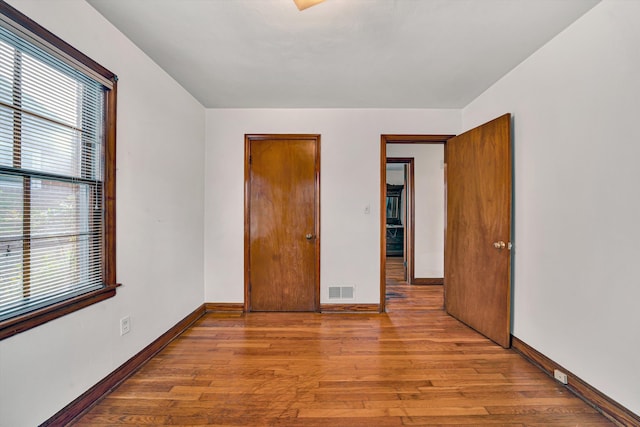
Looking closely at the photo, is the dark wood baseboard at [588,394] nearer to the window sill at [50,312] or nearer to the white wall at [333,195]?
the white wall at [333,195]

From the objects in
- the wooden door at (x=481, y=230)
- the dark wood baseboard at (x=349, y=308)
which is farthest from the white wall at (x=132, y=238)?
the wooden door at (x=481, y=230)

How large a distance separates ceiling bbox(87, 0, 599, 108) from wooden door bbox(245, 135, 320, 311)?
67cm

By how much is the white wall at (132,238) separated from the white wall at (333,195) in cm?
20

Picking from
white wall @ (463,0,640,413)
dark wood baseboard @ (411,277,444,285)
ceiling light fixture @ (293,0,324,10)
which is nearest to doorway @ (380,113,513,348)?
white wall @ (463,0,640,413)

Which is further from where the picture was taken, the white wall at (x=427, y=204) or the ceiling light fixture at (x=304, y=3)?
the white wall at (x=427, y=204)

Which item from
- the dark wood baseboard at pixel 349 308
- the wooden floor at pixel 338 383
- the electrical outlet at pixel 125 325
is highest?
the electrical outlet at pixel 125 325

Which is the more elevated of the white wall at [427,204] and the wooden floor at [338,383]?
the white wall at [427,204]

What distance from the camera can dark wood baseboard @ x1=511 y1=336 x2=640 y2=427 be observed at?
1517 mm

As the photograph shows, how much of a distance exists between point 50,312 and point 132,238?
70 centimetres

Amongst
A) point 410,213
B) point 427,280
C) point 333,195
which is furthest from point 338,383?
point 410,213

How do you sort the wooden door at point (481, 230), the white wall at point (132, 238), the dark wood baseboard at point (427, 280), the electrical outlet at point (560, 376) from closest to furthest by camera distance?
1. the white wall at point (132, 238)
2. the electrical outlet at point (560, 376)
3. the wooden door at point (481, 230)
4. the dark wood baseboard at point (427, 280)

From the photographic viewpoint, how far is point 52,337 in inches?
57.4

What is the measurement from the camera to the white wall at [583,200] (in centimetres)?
152

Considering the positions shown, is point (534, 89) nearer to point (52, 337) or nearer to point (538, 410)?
point (538, 410)
